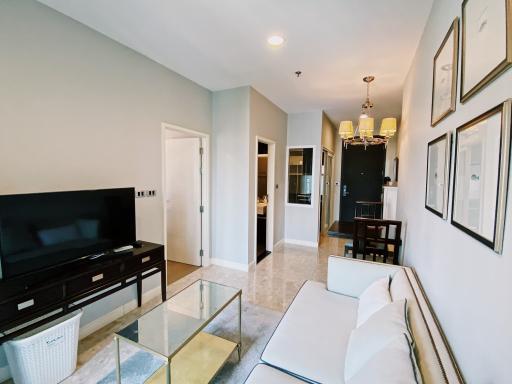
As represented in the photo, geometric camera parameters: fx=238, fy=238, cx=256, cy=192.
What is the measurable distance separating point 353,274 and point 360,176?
209 inches

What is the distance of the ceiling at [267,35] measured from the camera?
1888 millimetres

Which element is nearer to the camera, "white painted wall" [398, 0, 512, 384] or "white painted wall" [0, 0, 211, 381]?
"white painted wall" [398, 0, 512, 384]

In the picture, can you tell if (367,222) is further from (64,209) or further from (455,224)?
(64,209)

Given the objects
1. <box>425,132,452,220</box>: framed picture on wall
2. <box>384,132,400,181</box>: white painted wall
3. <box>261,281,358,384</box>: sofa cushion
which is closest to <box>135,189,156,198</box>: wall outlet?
<box>261,281,358,384</box>: sofa cushion

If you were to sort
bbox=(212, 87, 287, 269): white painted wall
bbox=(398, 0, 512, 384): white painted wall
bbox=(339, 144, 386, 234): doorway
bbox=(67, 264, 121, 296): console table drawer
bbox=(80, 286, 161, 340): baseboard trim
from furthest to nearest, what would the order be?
bbox=(339, 144, 386, 234): doorway, bbox=(212, 87, 287, 269): white painted wall, bbox=(80, 286, 161, 340): baseboard trim, bbox=(67, 264, 121, 296): console table drawer, bbox=(398, 0, 512, 384): white painted wall

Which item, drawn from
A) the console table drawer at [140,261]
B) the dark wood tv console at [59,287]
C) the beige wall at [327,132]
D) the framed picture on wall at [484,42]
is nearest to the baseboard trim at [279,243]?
the beige wall at [327,132]

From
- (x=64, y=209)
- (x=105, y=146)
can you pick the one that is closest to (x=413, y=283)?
(x=64, y=209)

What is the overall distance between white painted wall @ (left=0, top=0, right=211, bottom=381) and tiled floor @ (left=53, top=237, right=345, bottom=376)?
207 millimetres

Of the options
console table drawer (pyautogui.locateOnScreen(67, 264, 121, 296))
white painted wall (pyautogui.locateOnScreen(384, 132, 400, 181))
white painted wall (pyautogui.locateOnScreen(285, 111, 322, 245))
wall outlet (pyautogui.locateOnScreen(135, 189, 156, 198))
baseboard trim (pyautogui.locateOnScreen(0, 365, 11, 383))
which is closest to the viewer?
baseboard trim (pyautogui.locateOnScreen(0, 365, 11, 383))

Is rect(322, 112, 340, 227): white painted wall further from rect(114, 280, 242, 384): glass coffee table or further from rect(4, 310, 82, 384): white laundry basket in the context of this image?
rect(4, 310, 82, 384): white laundry basket

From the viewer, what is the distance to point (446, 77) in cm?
141

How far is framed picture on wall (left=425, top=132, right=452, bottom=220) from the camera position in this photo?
4.31 feet

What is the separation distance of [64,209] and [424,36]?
3.35 metres

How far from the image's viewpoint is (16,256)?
158cm
